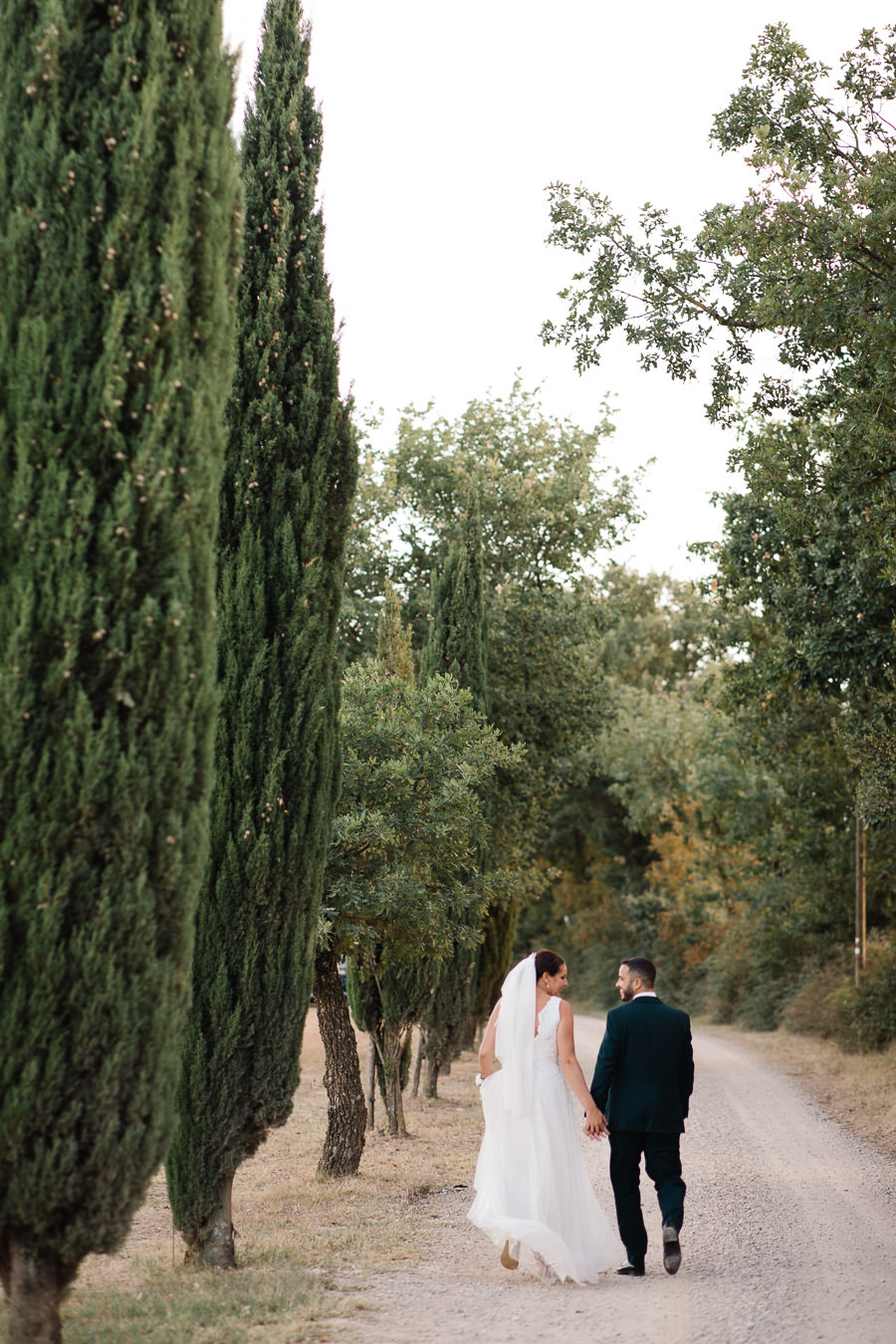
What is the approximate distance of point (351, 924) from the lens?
9977 mm

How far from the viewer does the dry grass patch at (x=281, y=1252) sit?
215 inches

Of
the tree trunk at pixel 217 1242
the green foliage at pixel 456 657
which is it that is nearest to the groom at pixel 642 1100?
the tree trunk at pixel 217 1242

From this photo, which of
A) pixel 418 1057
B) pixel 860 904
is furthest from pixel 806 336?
pixel 860 904

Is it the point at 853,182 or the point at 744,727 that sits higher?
the point at 853,182

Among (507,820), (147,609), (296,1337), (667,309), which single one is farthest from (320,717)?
(507,820)

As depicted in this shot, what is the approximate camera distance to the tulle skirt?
6.51m

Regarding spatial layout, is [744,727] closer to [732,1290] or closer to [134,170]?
[732,1290]

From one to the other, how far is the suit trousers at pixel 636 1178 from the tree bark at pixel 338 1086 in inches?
145

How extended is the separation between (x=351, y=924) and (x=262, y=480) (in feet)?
13.5

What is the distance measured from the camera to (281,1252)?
7.20 metres

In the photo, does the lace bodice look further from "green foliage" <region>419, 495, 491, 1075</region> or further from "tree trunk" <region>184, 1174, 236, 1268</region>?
"green foliage" <region>419, 495, 491, 1075</region>

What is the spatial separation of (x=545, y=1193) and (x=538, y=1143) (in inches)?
10.5

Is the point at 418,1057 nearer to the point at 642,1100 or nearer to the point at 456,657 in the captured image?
the point at 456,657

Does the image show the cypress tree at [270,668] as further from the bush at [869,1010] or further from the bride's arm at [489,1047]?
the bush at [869,1010]
